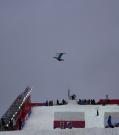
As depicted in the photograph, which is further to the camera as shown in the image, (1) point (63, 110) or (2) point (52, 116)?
(1) point (63, 110)

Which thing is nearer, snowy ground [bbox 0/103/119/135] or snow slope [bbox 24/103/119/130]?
snowy ground [bbox 0/103/119/135]

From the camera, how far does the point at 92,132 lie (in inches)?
370

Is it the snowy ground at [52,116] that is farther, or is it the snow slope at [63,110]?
the snow slope at [63,110]

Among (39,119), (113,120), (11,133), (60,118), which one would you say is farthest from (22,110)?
(11,133)

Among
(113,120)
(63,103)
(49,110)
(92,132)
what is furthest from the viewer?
(63,103)

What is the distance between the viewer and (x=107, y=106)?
20484 mm

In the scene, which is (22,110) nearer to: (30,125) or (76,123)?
(30,125)

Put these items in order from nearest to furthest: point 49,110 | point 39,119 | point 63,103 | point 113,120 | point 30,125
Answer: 1. point 113,120
2. point 30,125
3. point 39,119
4. point 49,110
5. point 63,103

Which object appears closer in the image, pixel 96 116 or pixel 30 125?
pixel 30 125

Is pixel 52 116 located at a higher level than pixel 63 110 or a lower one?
lower

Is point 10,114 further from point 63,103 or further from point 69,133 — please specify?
point 69,133

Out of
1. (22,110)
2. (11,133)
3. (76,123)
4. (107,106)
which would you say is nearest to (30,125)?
(22,110)

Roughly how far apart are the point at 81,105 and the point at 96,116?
262 cm

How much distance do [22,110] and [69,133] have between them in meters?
8.34
